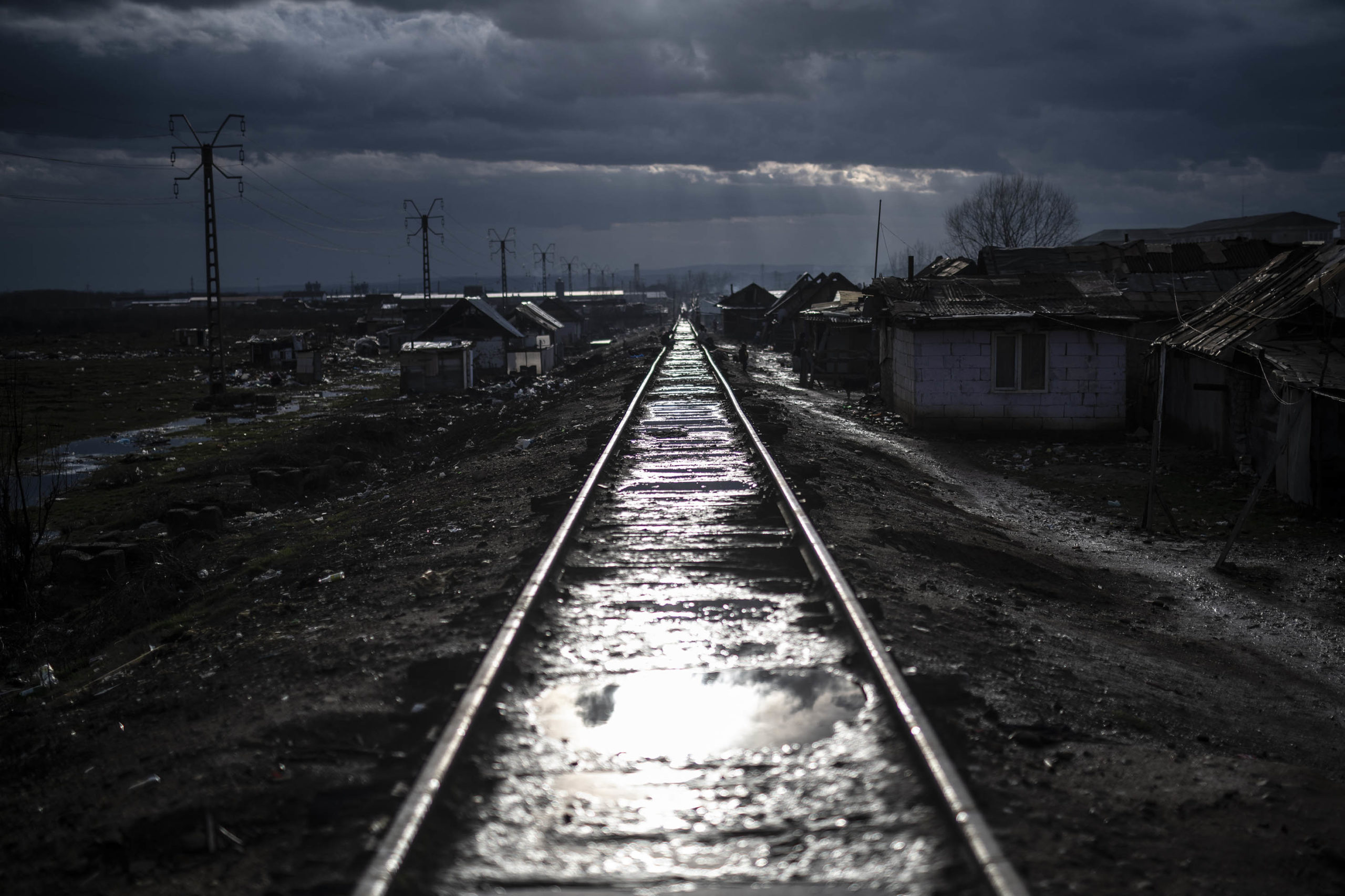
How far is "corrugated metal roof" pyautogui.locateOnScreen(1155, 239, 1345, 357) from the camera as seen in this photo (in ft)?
46.2

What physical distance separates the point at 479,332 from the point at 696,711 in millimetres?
38834

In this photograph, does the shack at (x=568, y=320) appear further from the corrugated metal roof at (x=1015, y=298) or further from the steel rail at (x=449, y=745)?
the steel rail at (x=449, y=745)

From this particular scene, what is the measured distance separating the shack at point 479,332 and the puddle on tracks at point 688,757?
117ft

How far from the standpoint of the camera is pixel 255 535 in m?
13.3

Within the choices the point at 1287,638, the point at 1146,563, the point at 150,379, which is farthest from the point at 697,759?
the point at 150,379

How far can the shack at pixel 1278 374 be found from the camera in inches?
485

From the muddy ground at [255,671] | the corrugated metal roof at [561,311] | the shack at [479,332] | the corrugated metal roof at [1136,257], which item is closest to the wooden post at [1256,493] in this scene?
the muddy ground at [255,671]

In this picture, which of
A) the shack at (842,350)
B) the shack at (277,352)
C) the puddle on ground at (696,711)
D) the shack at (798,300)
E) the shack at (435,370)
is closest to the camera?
the puddle on ground at (696,711)

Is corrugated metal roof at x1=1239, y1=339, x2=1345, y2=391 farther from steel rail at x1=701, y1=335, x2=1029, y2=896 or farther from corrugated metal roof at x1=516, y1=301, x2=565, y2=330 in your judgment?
corrugated metal roof at x1=516, y1=301, x2=565, y2=330

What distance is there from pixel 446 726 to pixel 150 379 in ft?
146

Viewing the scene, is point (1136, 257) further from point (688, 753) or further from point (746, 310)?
point (746, 310)

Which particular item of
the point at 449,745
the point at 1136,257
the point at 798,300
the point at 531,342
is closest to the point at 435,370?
the point at 531,342

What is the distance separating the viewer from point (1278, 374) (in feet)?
41.4

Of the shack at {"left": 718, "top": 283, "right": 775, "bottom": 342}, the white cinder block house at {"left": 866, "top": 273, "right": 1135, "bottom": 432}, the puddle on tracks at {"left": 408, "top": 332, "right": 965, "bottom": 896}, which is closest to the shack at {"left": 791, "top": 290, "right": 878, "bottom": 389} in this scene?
the white cinder block house at {"left": 866, "top": 273, "right": 1135, "bottom": 432}
